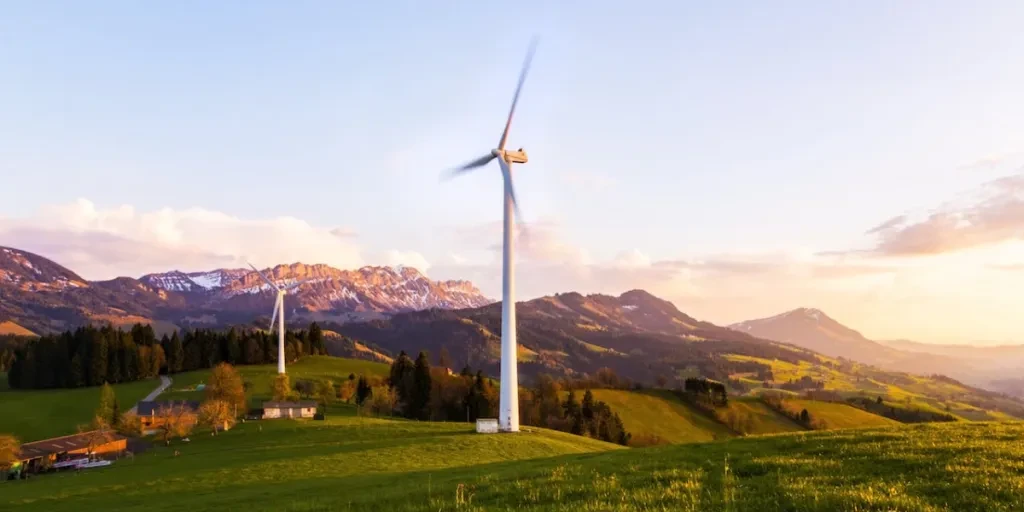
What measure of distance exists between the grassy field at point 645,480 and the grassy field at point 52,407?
85.5 meters

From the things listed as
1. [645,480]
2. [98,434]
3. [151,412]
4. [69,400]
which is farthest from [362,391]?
[645,480]

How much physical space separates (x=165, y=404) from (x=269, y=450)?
87.3 m

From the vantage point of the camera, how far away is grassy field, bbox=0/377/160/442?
13050cm

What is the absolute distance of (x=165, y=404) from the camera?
139m

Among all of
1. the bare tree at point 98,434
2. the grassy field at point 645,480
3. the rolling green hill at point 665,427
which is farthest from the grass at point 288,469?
the rolling green hill at point 665,427

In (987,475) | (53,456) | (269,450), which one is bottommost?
(53,456)

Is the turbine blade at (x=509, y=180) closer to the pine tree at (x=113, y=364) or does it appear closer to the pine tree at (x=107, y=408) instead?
the pine tree at (x=107, y=408)

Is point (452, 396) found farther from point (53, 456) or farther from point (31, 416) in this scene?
point (31, 416)

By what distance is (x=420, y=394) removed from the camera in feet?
502

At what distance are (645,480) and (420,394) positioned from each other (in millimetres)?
138548

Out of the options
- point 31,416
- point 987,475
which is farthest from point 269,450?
point 31,416

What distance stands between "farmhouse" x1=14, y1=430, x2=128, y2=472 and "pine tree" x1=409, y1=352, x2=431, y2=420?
200 feet

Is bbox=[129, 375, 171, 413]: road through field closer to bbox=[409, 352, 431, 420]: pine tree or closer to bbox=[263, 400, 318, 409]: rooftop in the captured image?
bbox=[263, 400, 318, 409]: rooftop

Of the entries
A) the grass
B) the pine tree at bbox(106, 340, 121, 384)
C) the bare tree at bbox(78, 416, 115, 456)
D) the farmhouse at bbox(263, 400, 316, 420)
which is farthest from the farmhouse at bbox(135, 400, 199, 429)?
the pine tree at bbox(106, 340, 121, 384)
